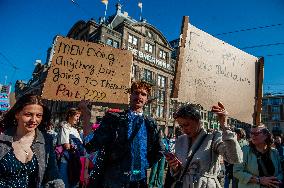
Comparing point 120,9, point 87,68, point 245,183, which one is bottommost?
point 245,183

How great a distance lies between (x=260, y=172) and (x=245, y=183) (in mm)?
266

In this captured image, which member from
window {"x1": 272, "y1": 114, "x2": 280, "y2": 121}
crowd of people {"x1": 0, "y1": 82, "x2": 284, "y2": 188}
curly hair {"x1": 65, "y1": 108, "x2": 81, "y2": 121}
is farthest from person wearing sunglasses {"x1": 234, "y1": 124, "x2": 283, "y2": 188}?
window {"x1": 272, "y1": 114, "x2": 280, "y2": 121}

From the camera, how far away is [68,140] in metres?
5.56

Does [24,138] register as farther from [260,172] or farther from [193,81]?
[260,172]

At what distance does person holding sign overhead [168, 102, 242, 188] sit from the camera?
9.16 ft

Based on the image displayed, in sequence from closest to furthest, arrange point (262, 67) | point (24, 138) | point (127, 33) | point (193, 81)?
point (24, 138) < point (193, 81) < point (262, 67) < point (127, 33)

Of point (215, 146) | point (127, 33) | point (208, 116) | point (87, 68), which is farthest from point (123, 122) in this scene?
point (208, 116)

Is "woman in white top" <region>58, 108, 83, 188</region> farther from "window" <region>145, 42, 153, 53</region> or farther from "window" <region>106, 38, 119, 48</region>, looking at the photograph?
"window" <region>145, 42, 153, 53</region>

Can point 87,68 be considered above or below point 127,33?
below

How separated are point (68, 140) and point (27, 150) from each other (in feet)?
9.12

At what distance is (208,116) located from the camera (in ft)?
203

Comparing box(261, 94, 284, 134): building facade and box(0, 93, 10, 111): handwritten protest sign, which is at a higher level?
box(261, 94, 284, 134): building facade

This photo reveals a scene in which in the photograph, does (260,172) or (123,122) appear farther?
(260,172)

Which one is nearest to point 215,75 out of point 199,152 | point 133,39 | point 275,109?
point 199,152
